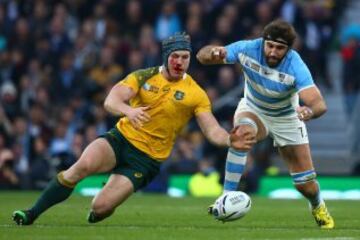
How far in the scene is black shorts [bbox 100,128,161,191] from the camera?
12875mm

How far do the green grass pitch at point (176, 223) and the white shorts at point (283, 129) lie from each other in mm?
976

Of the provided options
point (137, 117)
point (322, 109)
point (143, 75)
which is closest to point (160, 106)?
point (143, 75)

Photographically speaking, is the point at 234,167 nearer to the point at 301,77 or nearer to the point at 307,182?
the point at 307,182

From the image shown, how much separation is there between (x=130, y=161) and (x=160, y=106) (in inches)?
27.1

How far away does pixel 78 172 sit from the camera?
12.4 meters

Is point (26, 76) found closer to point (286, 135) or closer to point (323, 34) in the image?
point (323, 34)

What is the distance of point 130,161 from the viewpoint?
12.9 metres

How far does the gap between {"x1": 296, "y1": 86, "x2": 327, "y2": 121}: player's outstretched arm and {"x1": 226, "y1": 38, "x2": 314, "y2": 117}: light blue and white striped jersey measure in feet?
0.57

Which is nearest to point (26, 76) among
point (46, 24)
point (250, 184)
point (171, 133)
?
point (46, 24)

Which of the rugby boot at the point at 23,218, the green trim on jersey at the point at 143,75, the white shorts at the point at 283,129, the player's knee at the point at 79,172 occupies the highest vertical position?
the green trim on jersey at the point at 143,75

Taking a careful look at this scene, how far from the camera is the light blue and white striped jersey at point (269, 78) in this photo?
12766mm

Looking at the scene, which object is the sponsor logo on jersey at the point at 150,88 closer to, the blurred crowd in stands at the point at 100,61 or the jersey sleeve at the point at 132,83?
the jersey sleeve at the point at 132,83

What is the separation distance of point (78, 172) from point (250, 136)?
1.86 meters

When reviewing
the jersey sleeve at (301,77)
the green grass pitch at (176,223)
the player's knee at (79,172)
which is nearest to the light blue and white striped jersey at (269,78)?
the jersey sleeve at (301,77)
